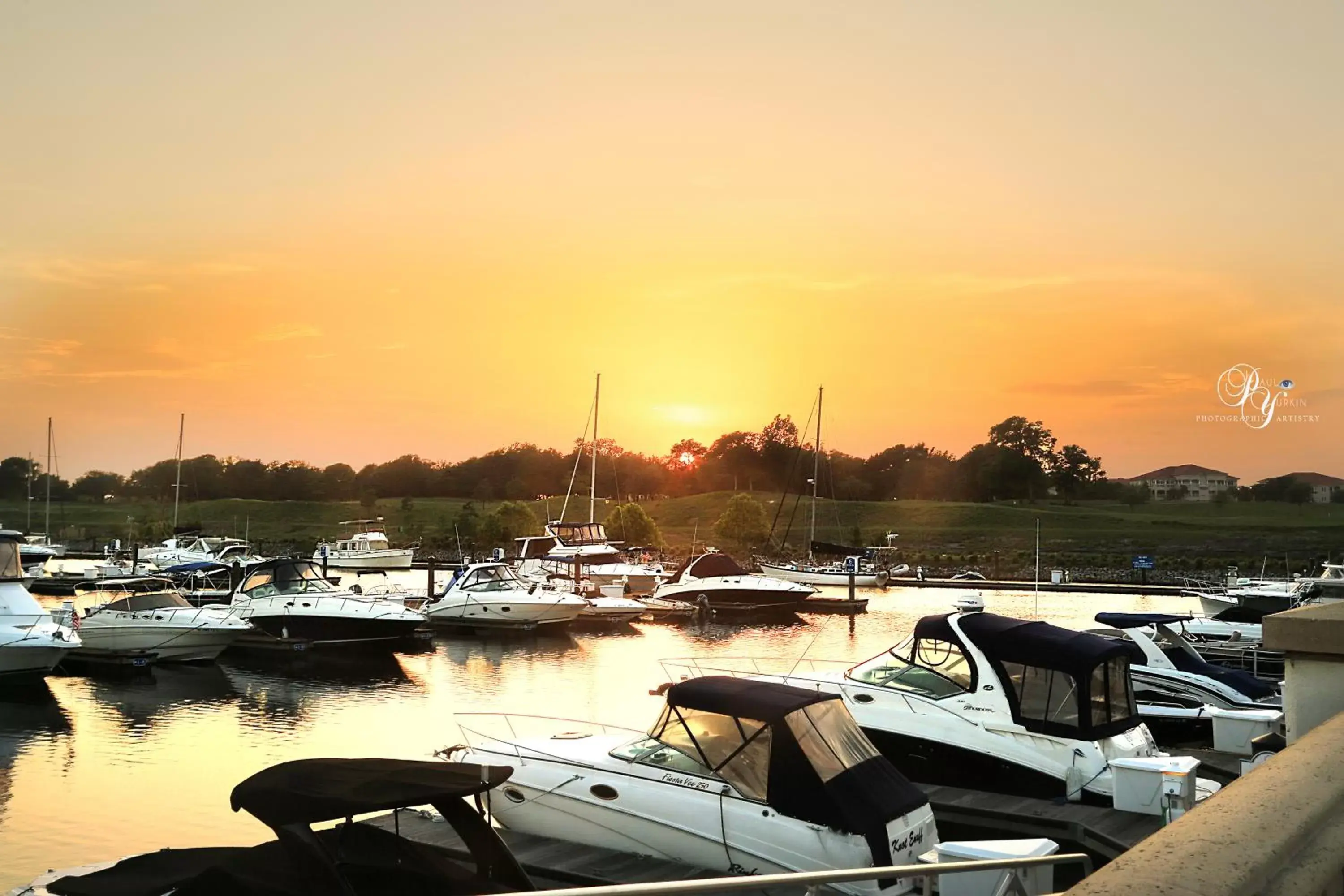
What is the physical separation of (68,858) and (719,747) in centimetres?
1094

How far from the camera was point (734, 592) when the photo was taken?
53.4 m

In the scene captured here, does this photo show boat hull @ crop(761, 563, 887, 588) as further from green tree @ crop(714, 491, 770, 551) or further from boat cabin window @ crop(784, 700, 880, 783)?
boat cabin window @ crop(784, 700, 880, 783)

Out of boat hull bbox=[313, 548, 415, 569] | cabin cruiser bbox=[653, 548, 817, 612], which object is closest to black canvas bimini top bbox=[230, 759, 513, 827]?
cabin cruiser bbox=[653, 548, 817, 612]

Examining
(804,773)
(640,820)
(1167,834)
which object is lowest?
(640,820)

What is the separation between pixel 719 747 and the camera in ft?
38.2

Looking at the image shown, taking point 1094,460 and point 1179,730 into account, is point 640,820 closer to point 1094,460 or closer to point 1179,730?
point 1179,730

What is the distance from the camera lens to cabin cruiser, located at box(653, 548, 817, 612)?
175ft

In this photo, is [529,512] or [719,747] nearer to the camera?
[719,747]

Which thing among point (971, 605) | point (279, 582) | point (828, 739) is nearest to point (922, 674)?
point (971, 605)

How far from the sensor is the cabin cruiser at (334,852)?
364 inches

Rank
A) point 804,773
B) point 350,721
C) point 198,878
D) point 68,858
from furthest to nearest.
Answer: point 350,721 → point 68,858 → point 804,773 → point 198,878

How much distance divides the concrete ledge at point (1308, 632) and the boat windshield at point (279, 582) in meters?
36.7

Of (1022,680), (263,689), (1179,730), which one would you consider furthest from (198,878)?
(263,689)

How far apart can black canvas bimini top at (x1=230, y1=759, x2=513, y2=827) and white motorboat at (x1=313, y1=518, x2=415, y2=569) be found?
7645 centimetres
